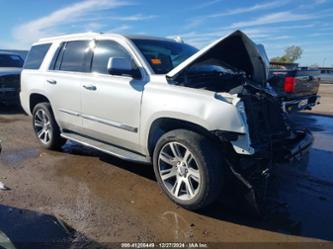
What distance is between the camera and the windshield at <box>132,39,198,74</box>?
451 cm

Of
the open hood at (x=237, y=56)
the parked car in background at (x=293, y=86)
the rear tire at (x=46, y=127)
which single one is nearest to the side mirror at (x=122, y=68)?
the open hood at (x=237, y=56)

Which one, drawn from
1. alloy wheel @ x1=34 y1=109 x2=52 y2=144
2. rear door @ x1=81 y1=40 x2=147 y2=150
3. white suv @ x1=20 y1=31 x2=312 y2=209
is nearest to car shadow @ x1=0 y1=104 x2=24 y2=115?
alloy wheel @ x1=34 y1=109 x2=52 y2=144

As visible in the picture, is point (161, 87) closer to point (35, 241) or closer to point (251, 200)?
point (251, 200)

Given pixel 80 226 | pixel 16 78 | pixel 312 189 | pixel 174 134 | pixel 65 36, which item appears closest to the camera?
pixel 80 226

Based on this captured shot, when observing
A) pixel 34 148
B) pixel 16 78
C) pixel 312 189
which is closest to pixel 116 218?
pixel 312 189

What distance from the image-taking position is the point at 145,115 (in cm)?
417

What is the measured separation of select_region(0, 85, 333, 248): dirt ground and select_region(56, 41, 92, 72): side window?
1.53 m

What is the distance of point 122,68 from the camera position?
4.30 metres

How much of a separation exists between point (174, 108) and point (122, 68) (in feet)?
3.21

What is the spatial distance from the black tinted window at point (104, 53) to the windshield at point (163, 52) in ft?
0.84

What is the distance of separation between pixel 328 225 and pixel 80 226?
2.61 meters

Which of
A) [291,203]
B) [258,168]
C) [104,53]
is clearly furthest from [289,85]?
[104,53]

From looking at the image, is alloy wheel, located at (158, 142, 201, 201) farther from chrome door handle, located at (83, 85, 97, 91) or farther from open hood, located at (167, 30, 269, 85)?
chrome door handle, located at (83, 85, 97, 91)

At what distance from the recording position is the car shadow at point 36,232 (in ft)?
10.2
